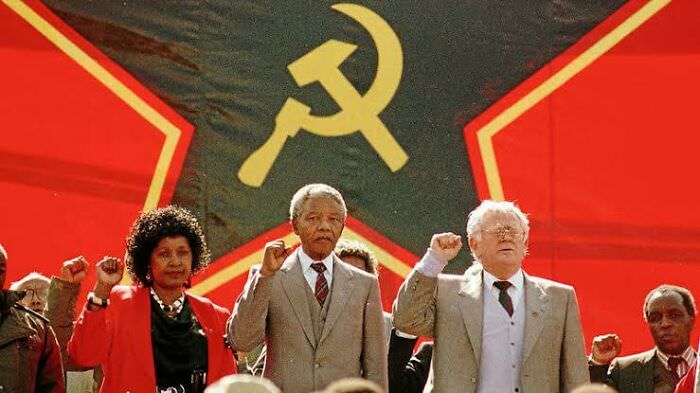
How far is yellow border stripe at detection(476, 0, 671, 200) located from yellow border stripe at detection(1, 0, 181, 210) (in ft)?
4.88

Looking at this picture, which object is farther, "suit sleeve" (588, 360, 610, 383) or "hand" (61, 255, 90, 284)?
"suit sleeve" (588, 360, 610, 383)

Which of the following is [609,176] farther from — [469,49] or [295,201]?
Answer: [295,201]

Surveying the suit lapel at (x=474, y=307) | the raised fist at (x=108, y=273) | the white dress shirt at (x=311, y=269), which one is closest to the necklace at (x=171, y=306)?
the raised fist at (x=108, y=273)

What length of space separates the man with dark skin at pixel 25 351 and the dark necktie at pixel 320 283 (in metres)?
0.97

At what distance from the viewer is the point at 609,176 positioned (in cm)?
749

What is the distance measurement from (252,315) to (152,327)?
0.49 m

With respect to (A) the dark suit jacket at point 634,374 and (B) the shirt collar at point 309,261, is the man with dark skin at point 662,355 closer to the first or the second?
(A) the dark suit jacket at point 634,374

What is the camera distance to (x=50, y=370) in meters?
5.55

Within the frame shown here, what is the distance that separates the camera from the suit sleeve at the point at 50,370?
5539 millimetres

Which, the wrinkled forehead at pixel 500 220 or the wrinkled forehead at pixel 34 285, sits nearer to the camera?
the wrinkled forehead at pixel 500 220

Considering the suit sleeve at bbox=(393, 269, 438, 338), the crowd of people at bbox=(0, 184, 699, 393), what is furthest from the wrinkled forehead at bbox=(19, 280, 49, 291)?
the suit sleeve at bbox=(393, 269, 438, 338)

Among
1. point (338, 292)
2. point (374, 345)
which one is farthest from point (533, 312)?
point (338, 292)

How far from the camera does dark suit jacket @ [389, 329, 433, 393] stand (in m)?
6.03

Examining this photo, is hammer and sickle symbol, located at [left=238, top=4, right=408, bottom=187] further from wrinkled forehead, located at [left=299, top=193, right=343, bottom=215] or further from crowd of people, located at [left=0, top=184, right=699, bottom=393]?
wrinkled forehead, located at [left=299, top=193, right=343, bottom=215]
